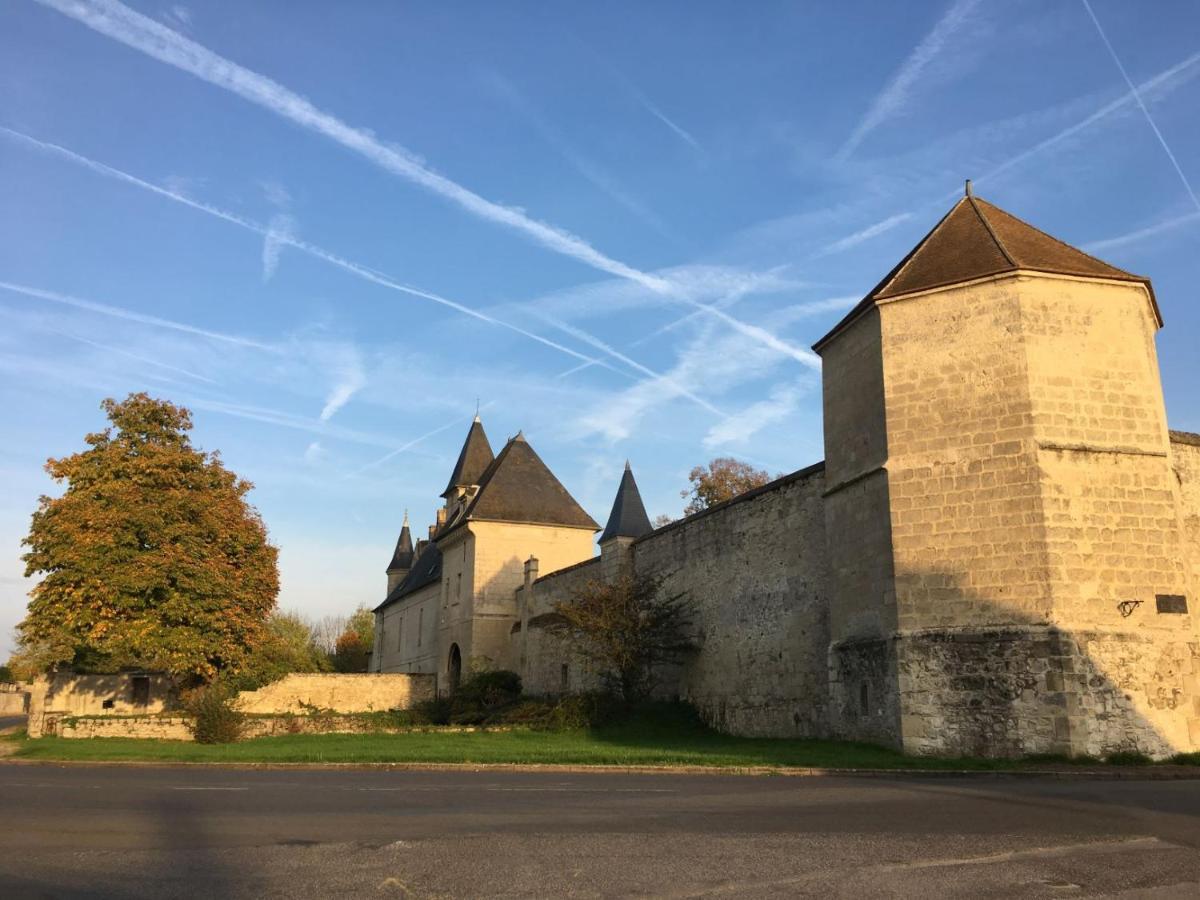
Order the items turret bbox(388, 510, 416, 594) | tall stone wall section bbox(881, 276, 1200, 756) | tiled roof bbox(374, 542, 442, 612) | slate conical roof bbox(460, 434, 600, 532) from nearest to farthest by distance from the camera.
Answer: tall stone wall section bbox(881, 276, 1200, 756), slate conical roof bbox(460, 434, 600, 532), tiled roof bbox(374, 542, 442, 612), turret bbox(388, 510, 416, 594)

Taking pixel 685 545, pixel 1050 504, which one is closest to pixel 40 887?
pixel 1050 504

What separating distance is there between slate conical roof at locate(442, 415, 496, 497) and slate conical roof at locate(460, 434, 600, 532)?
7.48 m

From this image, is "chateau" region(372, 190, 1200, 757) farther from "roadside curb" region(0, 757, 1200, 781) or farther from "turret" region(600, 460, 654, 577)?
"turret" region(600, 460, 654, 577)

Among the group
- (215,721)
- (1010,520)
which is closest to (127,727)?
(215,721)

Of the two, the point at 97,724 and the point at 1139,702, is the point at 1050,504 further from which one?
the point at 97,724

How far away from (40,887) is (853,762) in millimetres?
10459

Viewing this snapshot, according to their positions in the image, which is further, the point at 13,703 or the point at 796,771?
the point at 13,703

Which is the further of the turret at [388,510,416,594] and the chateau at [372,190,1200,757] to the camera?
the turret at [388,510,416,594]

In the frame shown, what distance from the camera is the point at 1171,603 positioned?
582 inches

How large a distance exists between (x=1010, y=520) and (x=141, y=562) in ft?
72.9

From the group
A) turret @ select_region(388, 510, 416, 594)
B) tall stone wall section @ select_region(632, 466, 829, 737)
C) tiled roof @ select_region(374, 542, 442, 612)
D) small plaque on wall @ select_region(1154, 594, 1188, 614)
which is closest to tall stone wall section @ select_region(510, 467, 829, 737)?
tall stone wall section @ select_region(632, 466, 829, 737)

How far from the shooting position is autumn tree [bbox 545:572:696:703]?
2347 cm

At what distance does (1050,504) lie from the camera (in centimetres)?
1484

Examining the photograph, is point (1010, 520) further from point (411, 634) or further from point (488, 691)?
point (411, 634)
